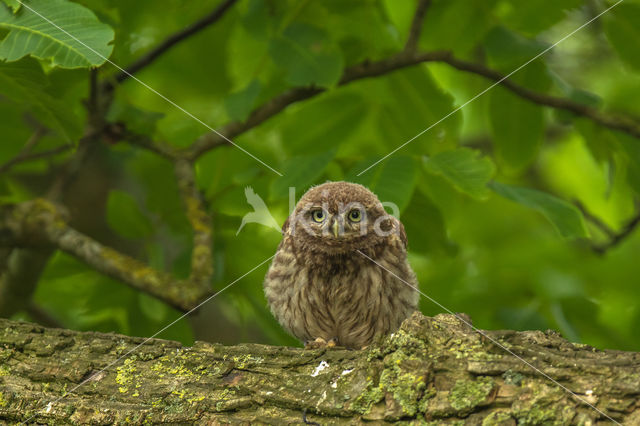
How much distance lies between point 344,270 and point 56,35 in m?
2.62

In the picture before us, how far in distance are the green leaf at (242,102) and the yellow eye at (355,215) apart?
1043 millimetres

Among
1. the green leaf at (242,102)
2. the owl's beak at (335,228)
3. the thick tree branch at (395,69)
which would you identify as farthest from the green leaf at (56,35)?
the owl's beak at (335,228)

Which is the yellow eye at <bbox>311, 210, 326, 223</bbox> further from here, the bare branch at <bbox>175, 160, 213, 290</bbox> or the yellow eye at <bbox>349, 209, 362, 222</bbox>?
the bare branch at <bbox>175, 160, 213, 290</bbox>

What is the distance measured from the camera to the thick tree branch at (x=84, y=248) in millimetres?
4695

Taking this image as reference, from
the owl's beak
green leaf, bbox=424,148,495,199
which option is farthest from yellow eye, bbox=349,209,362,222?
green leaf, bbox=424,148,495,199

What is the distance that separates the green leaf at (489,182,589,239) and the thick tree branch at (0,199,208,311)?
213cm

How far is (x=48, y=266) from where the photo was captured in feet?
18.9

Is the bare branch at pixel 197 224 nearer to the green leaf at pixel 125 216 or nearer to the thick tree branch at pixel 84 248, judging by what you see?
the thick tree branch at pixel 84 248

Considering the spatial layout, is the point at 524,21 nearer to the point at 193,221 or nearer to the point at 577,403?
the point at 193,221

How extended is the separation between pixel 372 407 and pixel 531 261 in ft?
10.8

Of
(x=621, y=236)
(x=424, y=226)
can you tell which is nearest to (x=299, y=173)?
(x=424, y=226)

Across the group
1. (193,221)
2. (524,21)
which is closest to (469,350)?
(193,221)

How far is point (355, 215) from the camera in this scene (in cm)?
505

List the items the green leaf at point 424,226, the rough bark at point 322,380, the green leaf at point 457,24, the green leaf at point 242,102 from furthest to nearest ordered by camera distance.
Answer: the green leaf at point 457,24, the green leaf at point 424,226, the green leaf at point 242,102, the rough bark at point 322,380
